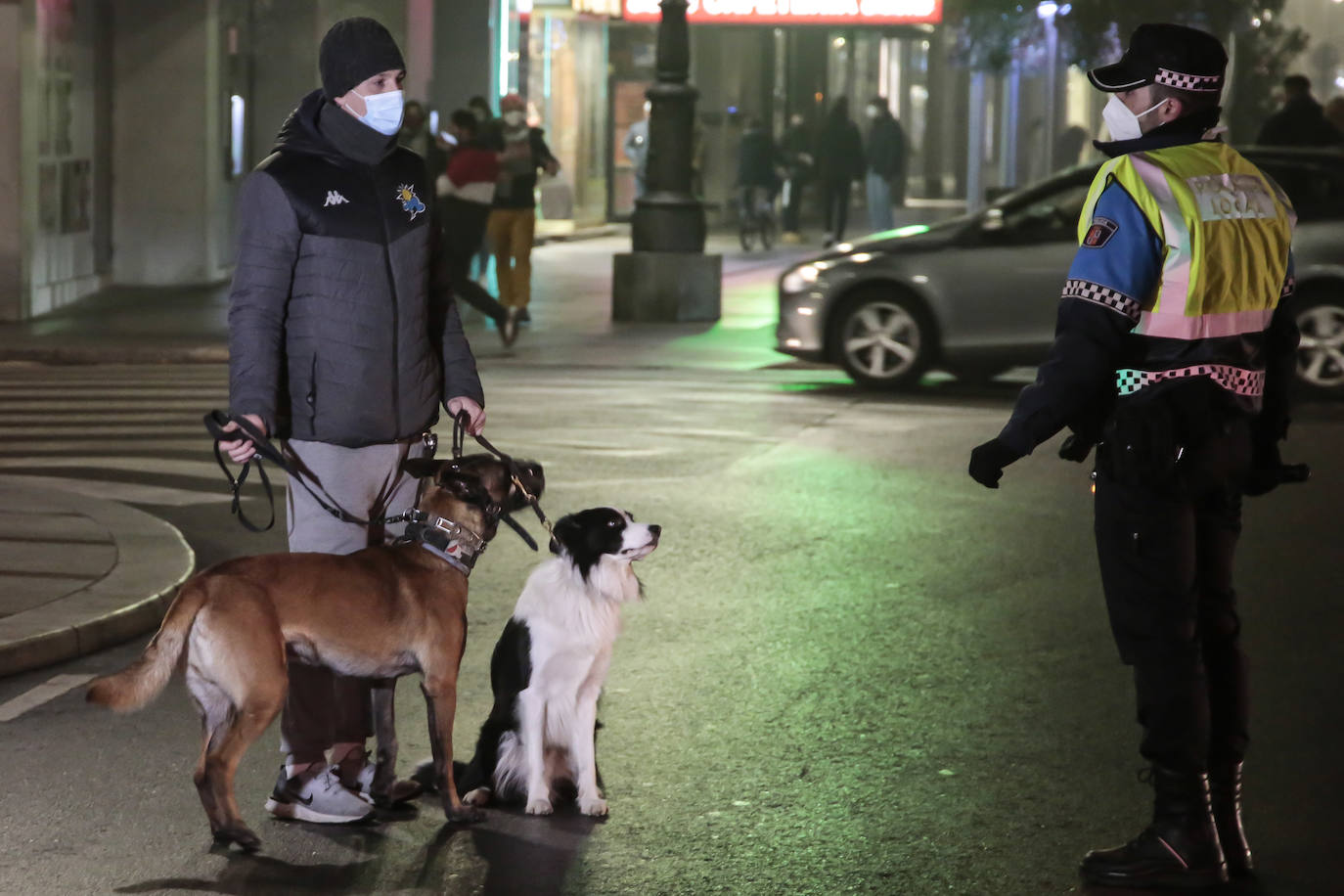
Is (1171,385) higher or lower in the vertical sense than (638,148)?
lower

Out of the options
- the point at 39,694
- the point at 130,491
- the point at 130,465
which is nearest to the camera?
the point at 39,694

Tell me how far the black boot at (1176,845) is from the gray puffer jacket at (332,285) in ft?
6.79

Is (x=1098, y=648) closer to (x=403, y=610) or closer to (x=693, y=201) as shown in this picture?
(x=403, y=610)

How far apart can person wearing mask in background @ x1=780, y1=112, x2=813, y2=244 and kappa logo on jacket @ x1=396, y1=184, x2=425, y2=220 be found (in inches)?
1143

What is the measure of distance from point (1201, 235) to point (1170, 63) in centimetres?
40

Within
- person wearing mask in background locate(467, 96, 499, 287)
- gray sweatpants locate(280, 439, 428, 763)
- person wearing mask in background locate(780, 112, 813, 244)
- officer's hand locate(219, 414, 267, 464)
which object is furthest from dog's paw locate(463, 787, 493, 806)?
person wearing mask in background locate(780, 112, 813, 244)

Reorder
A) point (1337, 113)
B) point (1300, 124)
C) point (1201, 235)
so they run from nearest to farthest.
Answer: point (1201, 235)
point (1300, 124)
point (1337, 113)

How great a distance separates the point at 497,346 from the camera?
17.7 m

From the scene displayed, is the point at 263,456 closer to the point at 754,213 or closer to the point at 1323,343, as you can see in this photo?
the point at 1323,343

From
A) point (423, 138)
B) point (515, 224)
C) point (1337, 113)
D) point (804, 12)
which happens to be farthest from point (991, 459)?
point (804, 12)

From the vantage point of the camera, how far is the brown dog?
15.6 feet

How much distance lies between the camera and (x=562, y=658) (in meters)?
5.24

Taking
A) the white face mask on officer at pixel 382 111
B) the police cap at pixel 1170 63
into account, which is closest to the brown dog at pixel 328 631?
the white face mask on officer at pixel 382 111

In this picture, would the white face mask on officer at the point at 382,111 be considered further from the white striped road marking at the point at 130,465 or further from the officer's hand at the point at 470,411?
the white striped road marking at the point at 130,465
